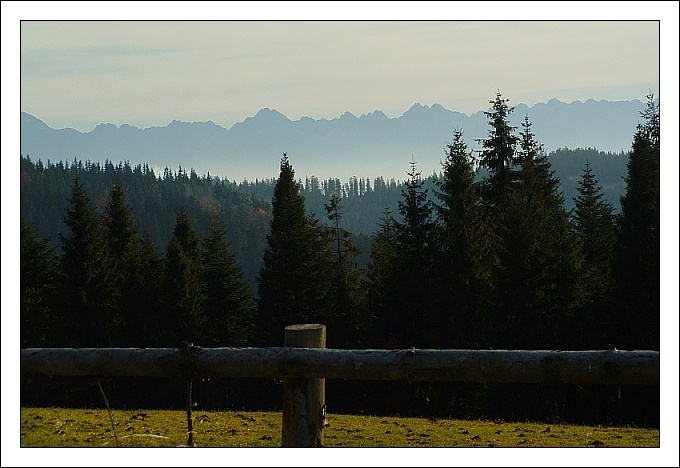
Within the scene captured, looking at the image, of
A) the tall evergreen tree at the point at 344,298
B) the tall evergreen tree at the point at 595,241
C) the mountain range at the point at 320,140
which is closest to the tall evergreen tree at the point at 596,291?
the tall evergreen tree at the point at 595,241

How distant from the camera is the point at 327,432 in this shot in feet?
42.5

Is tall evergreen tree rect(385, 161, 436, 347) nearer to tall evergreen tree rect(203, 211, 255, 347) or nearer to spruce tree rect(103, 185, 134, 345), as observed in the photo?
tall evergreen tree rect(203, 211, 255, 347)

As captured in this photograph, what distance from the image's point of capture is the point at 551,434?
43.0 ft

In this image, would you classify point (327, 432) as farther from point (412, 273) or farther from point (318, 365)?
point (412, 273)

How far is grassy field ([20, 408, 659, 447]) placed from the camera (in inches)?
434

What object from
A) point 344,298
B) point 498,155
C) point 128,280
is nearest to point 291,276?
→ point 344,298

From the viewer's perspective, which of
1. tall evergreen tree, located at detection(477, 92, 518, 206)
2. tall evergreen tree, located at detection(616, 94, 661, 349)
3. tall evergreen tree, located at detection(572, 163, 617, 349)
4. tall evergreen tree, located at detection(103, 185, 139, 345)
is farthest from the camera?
tall evergreen tree, located at detection(103, 185, 139, 345)

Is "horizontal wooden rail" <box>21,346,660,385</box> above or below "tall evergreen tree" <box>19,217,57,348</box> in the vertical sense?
above

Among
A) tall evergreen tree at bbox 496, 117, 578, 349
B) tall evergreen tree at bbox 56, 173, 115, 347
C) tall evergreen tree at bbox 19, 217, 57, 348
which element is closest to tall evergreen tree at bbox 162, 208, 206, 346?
tall evergreen tree at bbox 56, 173, 115, 347

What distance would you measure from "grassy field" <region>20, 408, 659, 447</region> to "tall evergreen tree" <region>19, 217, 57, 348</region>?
107ft

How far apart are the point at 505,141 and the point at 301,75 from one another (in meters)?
24.4

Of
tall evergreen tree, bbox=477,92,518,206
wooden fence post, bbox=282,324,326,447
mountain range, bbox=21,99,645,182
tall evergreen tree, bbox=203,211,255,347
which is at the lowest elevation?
tall evergreen tree, bbox=203,211,255,347

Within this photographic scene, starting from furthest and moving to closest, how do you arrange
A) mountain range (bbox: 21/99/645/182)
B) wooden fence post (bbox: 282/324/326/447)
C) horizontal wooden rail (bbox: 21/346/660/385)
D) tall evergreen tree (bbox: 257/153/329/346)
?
mountain range (bbox: 21/99/645/182), tall evergreen tree (bbox: 257/153/329/346), wooden fence post (bbox: 282/324/326/447), horizontal wooden rail (bbox: 21/346/660/385)

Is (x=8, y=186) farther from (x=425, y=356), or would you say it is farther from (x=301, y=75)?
(x=301, y=75)
